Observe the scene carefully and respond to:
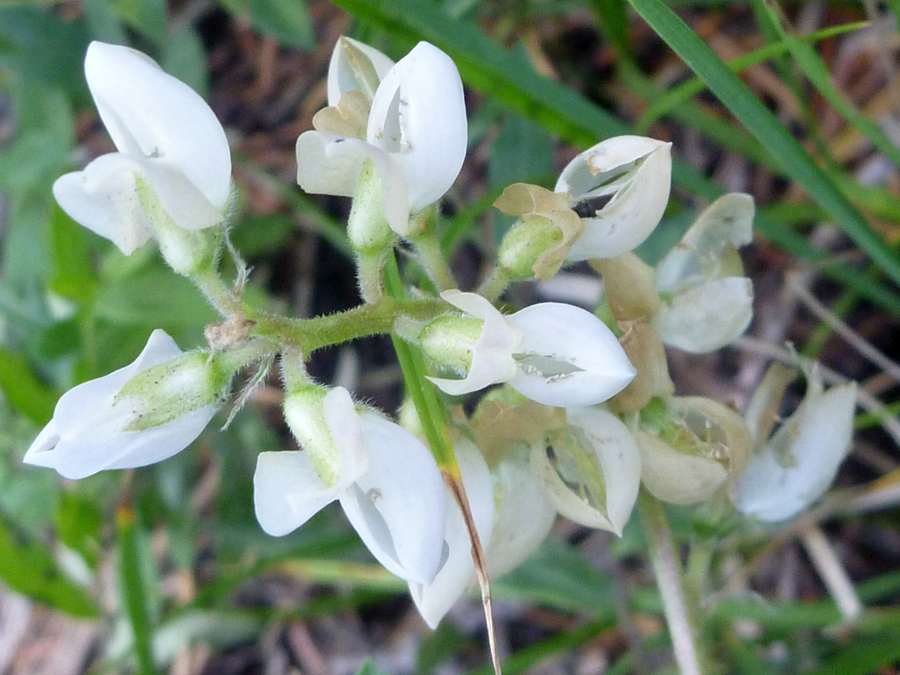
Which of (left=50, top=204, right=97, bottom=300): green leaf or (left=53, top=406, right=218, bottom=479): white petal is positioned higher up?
(left=53, top=406, right=218, bottom=479): white petal

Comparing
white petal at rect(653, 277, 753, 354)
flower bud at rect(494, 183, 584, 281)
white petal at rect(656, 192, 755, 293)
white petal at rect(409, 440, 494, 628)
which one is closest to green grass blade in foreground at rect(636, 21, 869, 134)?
white petal at rect(656, 192, 755, 293)

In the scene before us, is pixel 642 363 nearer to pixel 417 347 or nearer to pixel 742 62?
pixel 417 347

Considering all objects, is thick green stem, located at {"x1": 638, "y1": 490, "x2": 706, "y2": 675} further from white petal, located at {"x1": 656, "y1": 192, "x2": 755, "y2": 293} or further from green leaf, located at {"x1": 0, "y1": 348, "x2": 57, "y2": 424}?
green leaf, located at {"x1": 0, "y1": 348, "x2": 57, "y2": 424}

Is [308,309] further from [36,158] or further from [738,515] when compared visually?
[738,515]

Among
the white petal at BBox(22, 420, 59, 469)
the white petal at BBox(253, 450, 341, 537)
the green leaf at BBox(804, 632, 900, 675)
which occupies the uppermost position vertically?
the white petal at BBox(253, 450, 341, 537)

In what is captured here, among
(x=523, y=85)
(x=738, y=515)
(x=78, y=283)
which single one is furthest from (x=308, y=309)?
(x=738, y=515)

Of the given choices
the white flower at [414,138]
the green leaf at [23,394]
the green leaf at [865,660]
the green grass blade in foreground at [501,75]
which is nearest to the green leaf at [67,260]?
the green leaf at [23,394]
